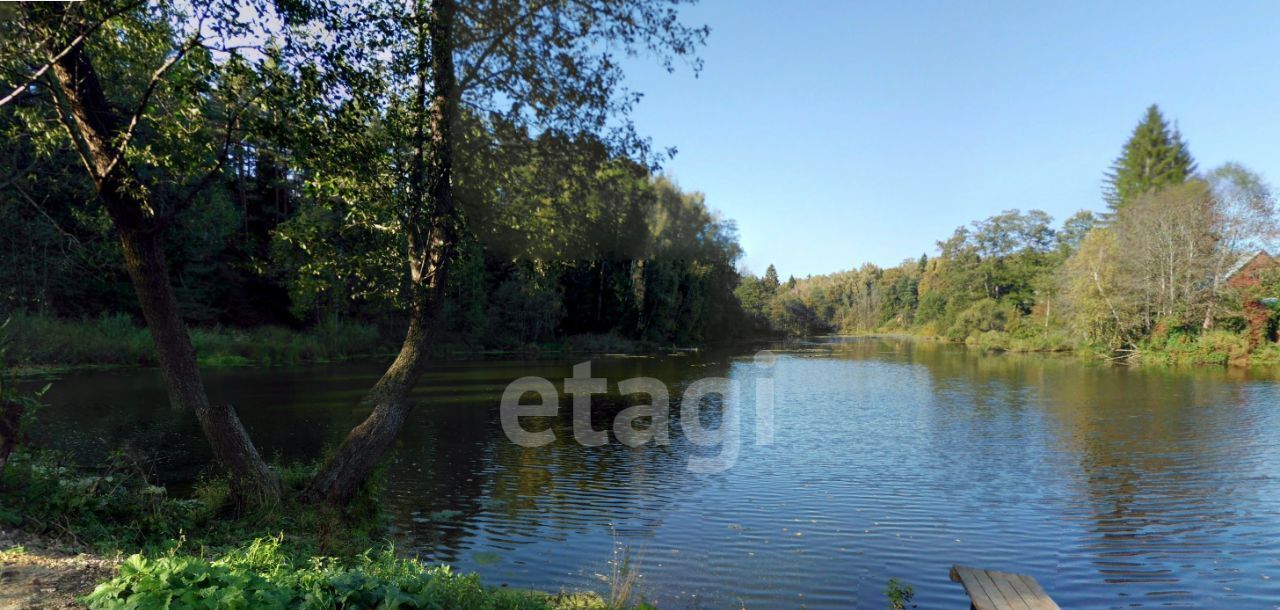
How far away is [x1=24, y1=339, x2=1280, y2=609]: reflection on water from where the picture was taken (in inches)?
270

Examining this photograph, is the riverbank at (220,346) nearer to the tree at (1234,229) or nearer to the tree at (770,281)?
the tree at (1234,229)

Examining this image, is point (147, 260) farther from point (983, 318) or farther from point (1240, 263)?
point (983, 318)

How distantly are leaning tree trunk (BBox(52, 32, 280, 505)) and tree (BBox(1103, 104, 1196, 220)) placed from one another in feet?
239

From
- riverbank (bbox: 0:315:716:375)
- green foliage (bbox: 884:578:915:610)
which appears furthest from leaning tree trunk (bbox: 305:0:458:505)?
riverbank (bbox: 0:315:716:375)

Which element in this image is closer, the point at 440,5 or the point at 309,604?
the point at 309,604

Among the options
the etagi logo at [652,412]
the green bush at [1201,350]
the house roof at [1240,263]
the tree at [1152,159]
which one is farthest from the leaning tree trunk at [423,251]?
the tree at [1152,159]

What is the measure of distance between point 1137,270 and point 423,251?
41.7 m

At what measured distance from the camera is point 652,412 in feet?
58.5

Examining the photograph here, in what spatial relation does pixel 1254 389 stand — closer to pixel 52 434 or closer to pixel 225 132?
pixel 225 132

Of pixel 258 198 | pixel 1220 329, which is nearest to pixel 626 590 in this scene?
pixel 258 198

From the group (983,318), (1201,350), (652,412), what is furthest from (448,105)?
(983,318)

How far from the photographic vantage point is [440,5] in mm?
→ 7254

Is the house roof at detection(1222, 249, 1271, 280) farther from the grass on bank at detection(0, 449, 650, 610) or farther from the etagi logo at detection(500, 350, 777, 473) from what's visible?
the grass on bank at detection(0, 449, 650, 610)

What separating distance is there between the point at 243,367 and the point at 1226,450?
101ft
